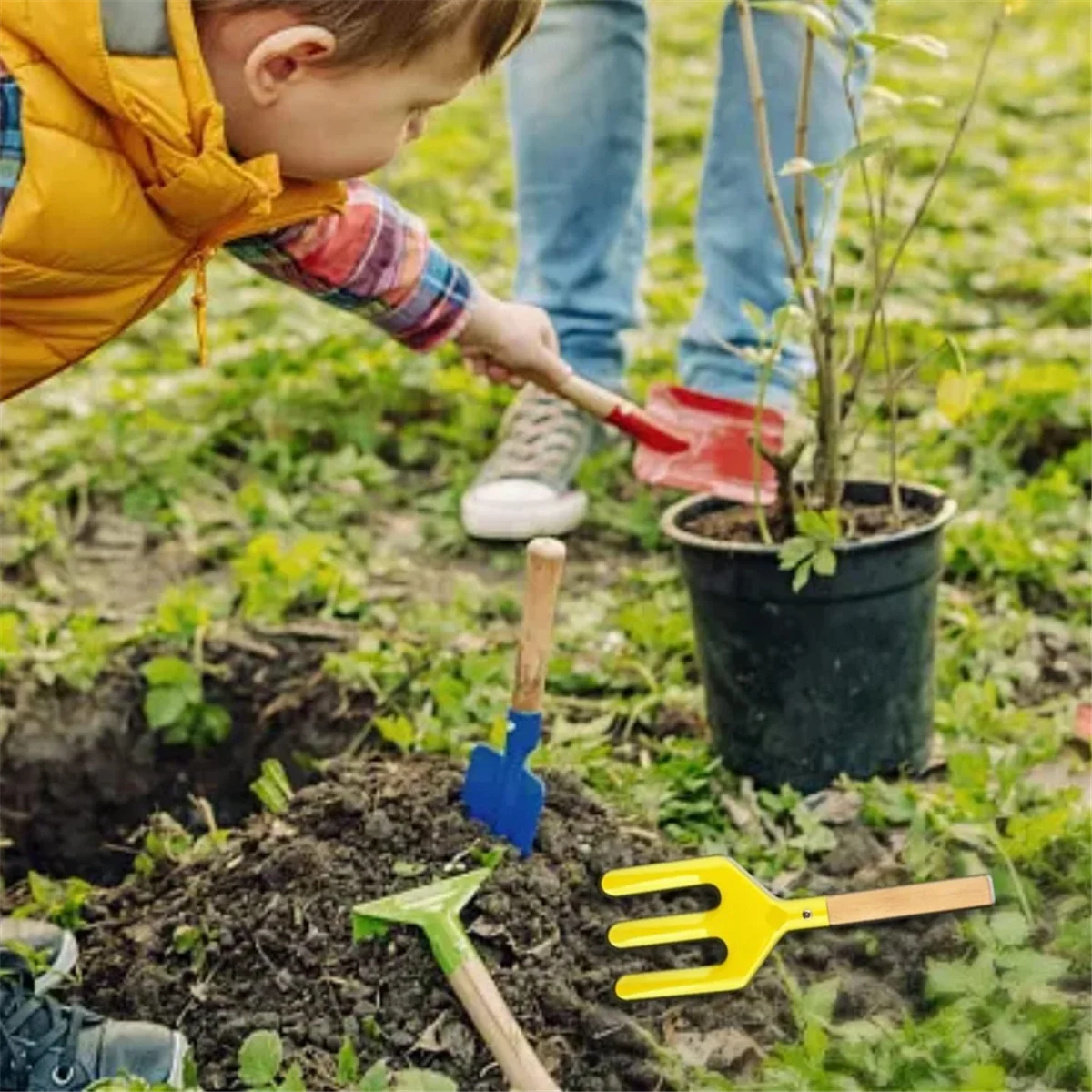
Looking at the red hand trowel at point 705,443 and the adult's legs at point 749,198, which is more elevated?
the adult's legs at point 749,198

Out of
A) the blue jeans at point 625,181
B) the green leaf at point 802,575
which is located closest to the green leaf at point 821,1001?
the green leaf at point 802,575

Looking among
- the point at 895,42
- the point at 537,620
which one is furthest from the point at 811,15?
the point at 537,620

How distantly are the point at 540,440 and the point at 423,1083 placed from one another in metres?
1.56

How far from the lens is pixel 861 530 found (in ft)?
8.04

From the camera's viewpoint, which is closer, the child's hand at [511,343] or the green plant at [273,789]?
the green plant at [273,789]

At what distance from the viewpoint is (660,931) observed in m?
→ 2.01

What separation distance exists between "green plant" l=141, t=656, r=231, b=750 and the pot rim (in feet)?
2.16

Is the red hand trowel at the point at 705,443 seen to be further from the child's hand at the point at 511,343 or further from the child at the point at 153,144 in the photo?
the child at the point at 153,144

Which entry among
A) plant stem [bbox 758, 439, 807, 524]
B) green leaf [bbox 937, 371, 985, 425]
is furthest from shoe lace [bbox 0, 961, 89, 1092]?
green leaf [bbox 937, 371, 985, 425]

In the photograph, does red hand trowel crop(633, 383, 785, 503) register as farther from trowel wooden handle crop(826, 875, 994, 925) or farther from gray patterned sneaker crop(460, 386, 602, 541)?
trowel wooden handle crop(826, 875, 994, 925)

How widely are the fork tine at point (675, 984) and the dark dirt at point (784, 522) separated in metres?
0.59

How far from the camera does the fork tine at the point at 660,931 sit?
6.59ft

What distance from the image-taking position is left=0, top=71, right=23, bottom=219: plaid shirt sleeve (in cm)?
179

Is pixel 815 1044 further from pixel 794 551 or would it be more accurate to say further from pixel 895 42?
pixel 895 42
